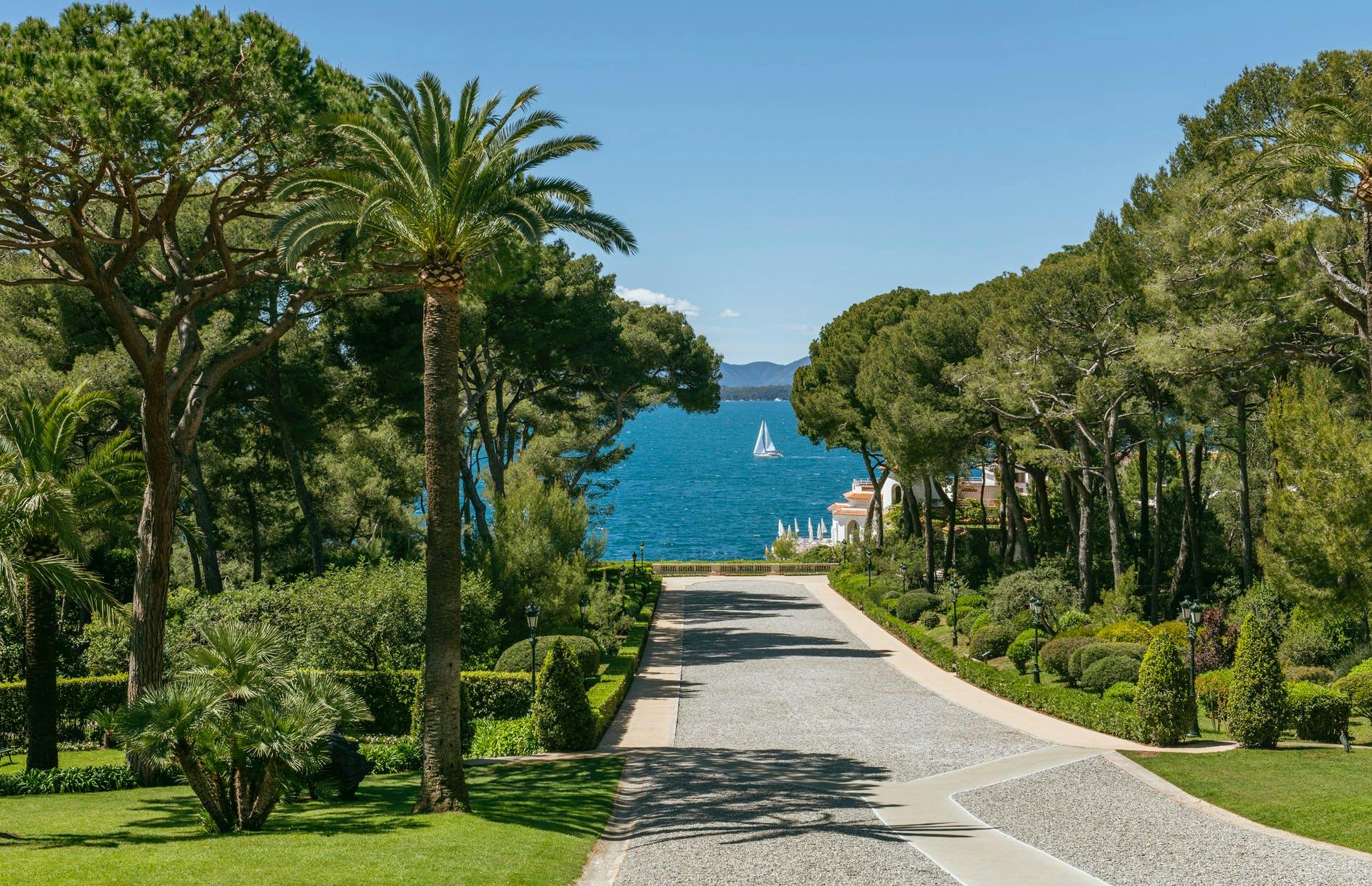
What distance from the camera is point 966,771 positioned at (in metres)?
16.2

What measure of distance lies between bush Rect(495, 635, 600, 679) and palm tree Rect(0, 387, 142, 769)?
339 inches

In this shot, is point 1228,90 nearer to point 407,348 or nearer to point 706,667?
point 706,667

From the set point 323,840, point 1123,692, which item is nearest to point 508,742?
point 323,840

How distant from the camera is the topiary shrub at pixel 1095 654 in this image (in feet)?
71.7

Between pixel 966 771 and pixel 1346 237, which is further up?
pixel 1346 237

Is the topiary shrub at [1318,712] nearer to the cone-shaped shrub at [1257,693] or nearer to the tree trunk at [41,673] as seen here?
the cone-shaped shrub at [1257,693]

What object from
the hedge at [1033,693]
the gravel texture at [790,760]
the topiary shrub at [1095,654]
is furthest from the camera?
the topiary shrub at [1095,654]

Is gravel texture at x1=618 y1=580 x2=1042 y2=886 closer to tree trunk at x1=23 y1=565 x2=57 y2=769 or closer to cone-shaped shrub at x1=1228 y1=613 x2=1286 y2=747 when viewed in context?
cone-shaped shrub at x1=1228 y1=613 x2=1286 y2=747

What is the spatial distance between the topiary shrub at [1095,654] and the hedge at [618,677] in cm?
997

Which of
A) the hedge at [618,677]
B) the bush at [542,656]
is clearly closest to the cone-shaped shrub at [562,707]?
the hedge at [618,677]

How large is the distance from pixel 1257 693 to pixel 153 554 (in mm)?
18126

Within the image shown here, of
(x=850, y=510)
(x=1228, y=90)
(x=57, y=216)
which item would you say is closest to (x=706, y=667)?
(x=57, y=216)

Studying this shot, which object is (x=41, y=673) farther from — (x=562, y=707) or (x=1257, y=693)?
(x=1257, y=693)

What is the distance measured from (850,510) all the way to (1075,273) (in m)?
35.5
